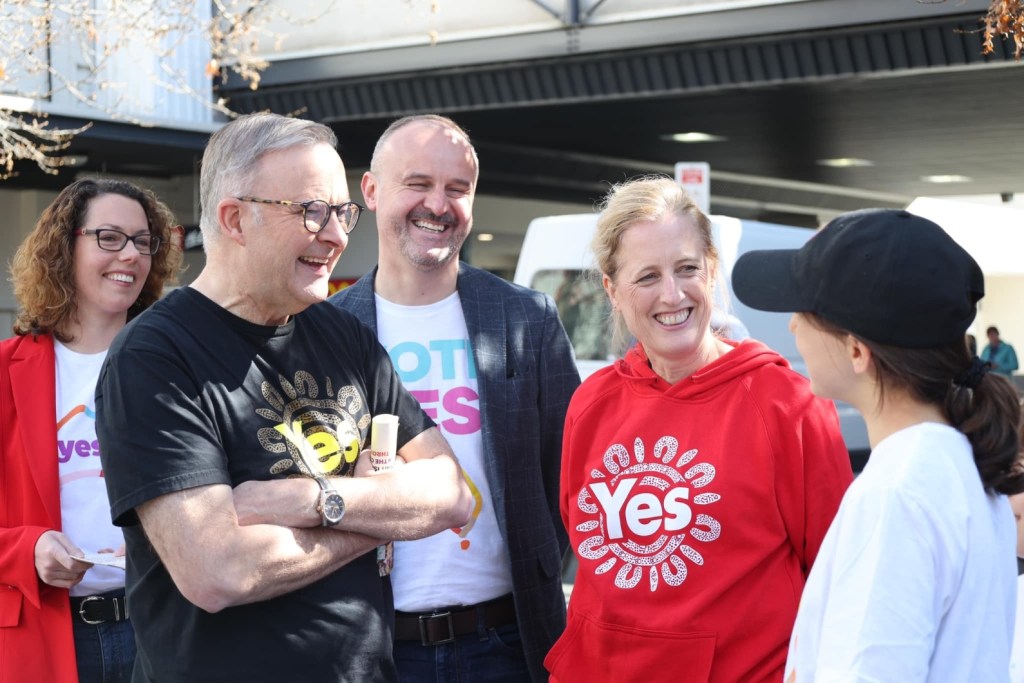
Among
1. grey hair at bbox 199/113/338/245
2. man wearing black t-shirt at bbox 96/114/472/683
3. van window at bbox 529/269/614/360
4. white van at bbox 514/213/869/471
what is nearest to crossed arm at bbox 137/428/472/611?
man wearing black t-shirt at bbox 96/114/472/683

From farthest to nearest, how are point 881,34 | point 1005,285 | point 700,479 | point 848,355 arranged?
point 1005,285 < point 881,34 < point 700,479 < point 848,355

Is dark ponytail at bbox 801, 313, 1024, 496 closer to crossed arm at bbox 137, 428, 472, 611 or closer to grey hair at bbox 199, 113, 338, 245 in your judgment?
crossed arm at bbox 137, 428, 472, 611

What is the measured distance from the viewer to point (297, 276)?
8.30ft

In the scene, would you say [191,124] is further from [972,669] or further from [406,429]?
[972,669]

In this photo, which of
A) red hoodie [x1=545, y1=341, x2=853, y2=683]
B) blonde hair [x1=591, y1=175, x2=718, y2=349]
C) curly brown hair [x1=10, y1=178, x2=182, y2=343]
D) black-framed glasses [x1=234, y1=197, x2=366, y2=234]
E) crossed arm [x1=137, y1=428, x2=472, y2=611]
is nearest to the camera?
crossed arm [x1=137, y1=428, x2=472, y2=611]

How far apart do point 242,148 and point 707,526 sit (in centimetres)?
133

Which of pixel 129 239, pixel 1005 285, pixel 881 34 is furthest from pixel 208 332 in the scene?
pixel 1005 285

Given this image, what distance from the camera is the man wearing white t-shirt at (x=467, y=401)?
10.7 ft

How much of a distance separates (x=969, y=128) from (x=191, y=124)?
394 inches

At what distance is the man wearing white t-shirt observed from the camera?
10.7 feet

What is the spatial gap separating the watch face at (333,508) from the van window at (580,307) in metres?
7.40

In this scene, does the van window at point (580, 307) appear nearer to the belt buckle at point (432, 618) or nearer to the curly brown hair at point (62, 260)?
the curly brown hair at point (62, 260)

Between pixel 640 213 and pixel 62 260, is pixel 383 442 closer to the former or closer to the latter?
pixel 640 213

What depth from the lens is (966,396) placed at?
1969 millimetres
